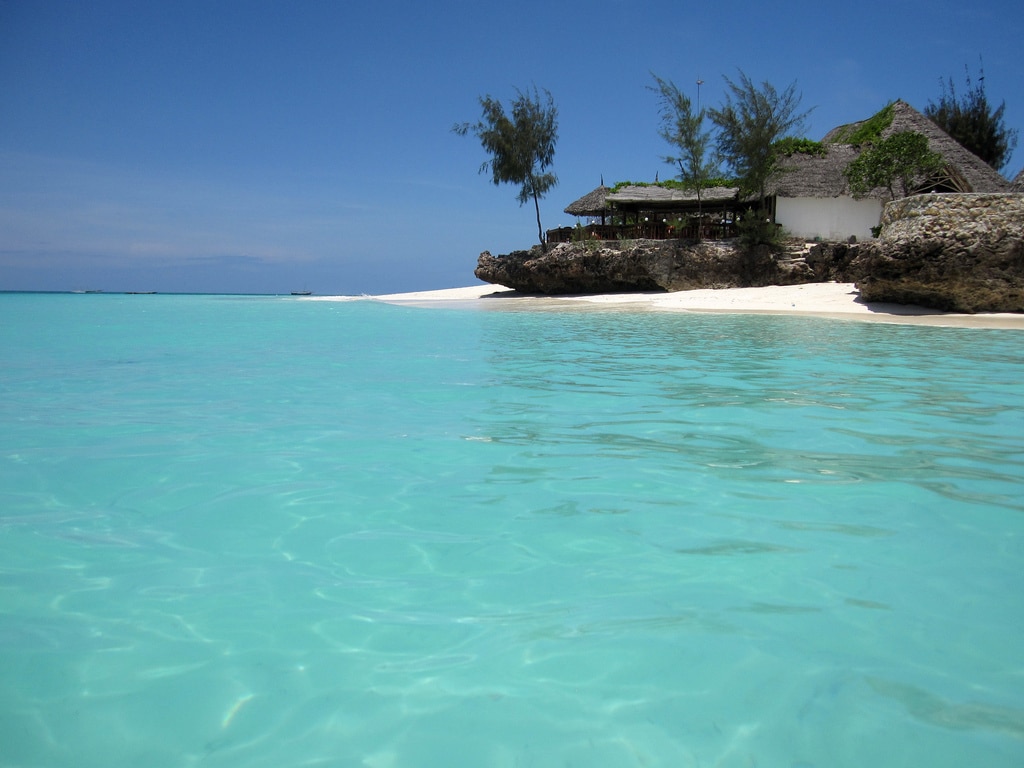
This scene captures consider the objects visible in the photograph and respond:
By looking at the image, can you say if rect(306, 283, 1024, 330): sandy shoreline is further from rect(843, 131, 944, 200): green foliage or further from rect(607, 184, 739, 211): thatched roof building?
rect(607, 184, 739, 211): thatched roof building

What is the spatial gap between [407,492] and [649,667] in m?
1.76

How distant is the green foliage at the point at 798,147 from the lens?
2692cm

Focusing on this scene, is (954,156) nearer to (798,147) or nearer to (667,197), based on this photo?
(798,147)

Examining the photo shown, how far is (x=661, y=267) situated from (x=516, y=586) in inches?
950

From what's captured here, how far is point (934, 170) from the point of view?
23609mm

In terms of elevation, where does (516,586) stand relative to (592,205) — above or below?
below

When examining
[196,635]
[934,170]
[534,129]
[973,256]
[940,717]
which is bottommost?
[940,717]

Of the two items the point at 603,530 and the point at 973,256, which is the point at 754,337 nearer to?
the point at 973,256

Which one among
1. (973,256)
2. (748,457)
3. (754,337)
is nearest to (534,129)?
(973,256)

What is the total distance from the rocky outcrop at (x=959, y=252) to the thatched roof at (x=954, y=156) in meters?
10.9

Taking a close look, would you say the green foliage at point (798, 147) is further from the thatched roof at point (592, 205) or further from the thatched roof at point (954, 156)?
the thatched roof at point (592, 205)

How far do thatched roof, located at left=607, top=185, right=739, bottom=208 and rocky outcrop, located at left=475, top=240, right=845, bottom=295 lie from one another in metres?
3.91

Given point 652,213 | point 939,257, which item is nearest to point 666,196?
point 652,213

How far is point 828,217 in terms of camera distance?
2583cm
